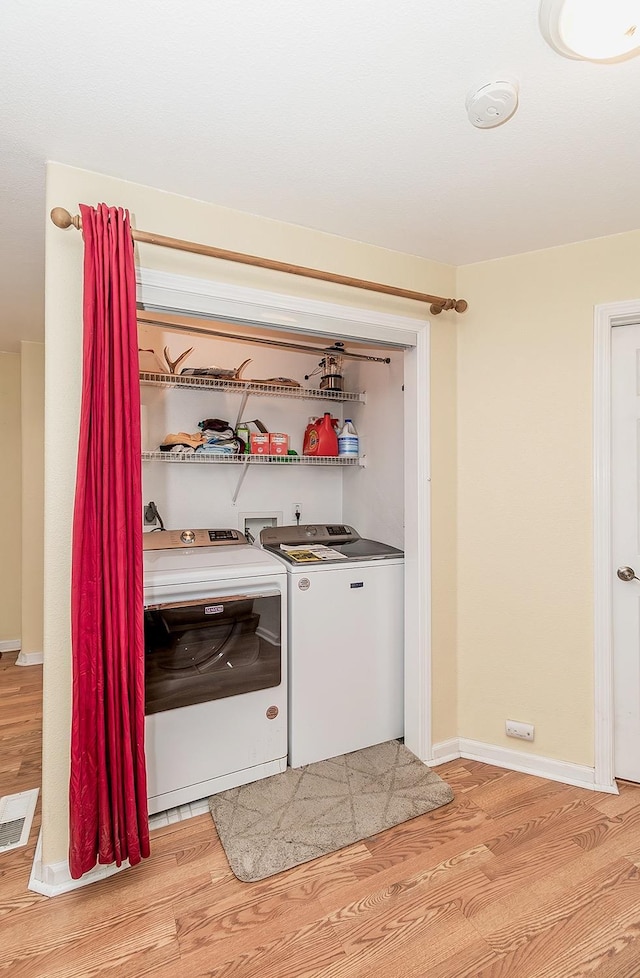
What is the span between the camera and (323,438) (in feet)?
10.1

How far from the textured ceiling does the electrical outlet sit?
2.24 metres

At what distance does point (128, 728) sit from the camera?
1576 millimetres

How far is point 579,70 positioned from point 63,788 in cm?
265

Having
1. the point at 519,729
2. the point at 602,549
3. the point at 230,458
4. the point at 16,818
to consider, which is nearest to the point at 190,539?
the point at 230,458

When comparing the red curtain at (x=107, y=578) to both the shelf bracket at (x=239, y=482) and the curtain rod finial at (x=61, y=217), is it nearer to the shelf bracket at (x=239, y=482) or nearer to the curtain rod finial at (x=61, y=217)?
the curtain rod finial at (x=61, y=217)

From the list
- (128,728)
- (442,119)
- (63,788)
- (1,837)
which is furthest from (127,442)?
(1,837)

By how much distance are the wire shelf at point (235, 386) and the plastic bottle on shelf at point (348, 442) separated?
0.20 meters

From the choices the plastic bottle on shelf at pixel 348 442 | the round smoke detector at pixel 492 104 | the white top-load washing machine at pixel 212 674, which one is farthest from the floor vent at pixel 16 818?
the round smoke detector at pixel 492 104

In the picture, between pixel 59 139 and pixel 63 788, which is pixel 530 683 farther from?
pixel 59 139

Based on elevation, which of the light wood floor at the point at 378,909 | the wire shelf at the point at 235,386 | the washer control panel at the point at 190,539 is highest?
the wire shelf at the point at 235,386

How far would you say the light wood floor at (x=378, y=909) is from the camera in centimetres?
136

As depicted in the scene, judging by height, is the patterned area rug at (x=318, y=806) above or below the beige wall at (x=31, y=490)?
below

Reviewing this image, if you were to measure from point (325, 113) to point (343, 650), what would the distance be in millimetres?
2102

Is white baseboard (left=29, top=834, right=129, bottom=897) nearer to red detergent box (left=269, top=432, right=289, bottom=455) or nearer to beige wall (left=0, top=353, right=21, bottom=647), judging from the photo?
red detergent box (left=269, top=432, right=289, bottom=455)
